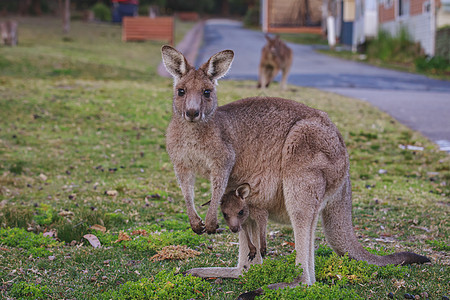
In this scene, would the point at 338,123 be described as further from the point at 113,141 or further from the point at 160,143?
the point at 113,141

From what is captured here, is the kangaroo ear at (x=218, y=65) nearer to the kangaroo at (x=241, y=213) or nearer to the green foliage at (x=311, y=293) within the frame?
the kangaroo at (x=241, y=213)

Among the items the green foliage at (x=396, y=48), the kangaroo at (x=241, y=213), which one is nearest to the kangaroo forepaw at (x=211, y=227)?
the kangaroo at (x=241, y=213)

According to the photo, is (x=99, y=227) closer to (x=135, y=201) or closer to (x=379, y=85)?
(x=135, y=201)

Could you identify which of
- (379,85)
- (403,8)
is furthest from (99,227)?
(403,8)

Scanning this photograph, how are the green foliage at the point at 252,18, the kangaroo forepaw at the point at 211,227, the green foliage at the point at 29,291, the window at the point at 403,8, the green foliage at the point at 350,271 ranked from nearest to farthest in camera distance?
Answer: 1. the kangaroo forepaw at the point at 211,227
2. the green foliage at the point at 29,291
3. the green foliage at the point at 350,271
4. the window at the point at 403,8
5. the green foliage at the point at 252,18

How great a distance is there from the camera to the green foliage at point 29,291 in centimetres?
354

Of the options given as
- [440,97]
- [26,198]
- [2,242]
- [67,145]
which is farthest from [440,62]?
[2,242]

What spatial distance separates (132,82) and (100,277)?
Answer: 10.0 metres

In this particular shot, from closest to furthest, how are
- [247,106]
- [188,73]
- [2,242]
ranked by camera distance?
[188,73] → [247,106] → [2,242]

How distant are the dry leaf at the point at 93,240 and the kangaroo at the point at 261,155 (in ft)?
5.33

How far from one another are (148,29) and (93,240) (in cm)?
2206

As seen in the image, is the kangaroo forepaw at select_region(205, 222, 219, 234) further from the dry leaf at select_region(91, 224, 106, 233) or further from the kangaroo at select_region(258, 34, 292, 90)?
the kangaroo at select_region(258, 34, 292, 90)

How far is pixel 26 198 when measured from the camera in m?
6.14

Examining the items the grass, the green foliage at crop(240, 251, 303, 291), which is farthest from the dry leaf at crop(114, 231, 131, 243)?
the green foliage at crop(240, 251, 303, 291)
